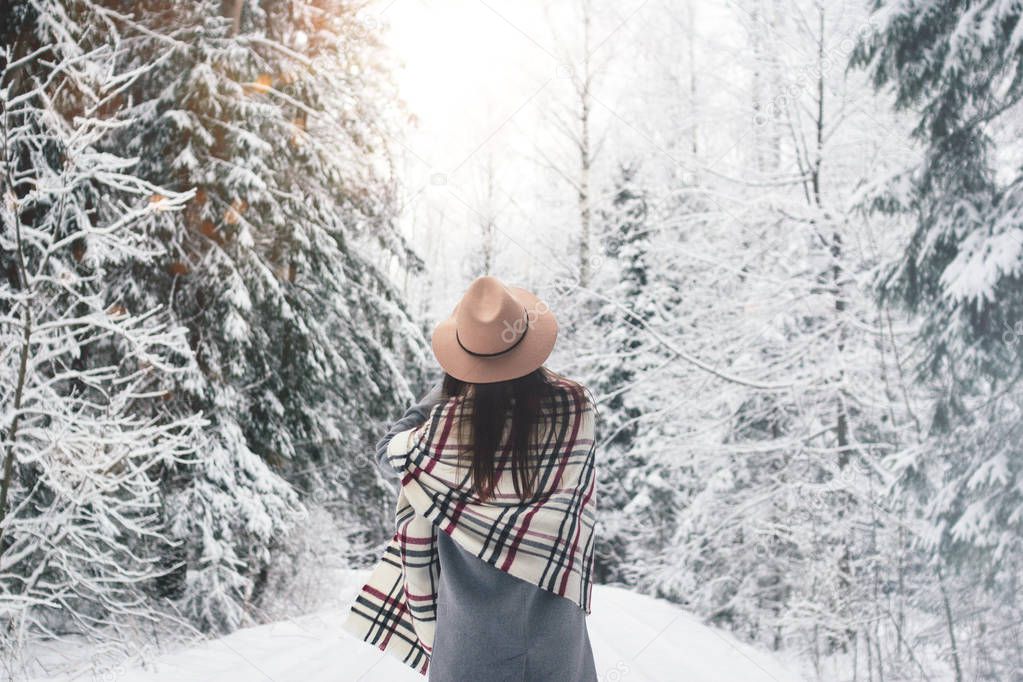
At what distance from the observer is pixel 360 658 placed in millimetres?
4004

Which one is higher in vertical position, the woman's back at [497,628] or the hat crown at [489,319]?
the hat crown at [489,319]

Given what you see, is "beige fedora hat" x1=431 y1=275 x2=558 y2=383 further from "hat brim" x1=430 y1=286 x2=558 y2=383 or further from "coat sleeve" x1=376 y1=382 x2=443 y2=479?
"coat sleeve" x1=376 y1=382 x2=443 y2=479

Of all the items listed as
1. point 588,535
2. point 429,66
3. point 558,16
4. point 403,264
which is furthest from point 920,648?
point 558,16

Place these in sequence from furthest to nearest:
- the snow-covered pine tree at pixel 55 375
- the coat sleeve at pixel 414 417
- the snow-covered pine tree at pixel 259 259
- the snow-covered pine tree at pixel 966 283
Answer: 1. the snow-covered pine tree at pixel 259 259
2. the snow-covered pine tree at pixel 966 283
3. the snow-covered pine tree at pixel 55 375
4. the coat sleeve at pixel 414 417

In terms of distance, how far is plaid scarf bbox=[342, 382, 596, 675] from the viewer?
1.65 metres

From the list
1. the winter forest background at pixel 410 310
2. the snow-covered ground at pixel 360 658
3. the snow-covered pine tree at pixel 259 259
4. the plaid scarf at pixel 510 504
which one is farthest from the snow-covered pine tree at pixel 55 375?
the plaid scarf at pixel 510 504

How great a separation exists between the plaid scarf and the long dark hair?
18 mm

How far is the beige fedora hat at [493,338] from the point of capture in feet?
5.30

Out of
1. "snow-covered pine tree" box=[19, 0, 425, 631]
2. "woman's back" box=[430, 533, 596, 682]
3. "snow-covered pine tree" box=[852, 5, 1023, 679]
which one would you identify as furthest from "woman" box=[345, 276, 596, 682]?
"snow-covered pine tree" box=[19, 0, 425, 631]

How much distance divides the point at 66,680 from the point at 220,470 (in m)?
1.84

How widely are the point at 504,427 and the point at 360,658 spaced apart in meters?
3.08

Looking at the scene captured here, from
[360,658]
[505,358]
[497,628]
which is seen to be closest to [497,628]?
[497,628]

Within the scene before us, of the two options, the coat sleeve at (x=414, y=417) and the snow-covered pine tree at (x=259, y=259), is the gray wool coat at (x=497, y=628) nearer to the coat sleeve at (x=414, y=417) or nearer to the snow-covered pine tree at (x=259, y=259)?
the coat sleeve at (x=414, y=417)

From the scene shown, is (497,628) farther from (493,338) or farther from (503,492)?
(493,338)
